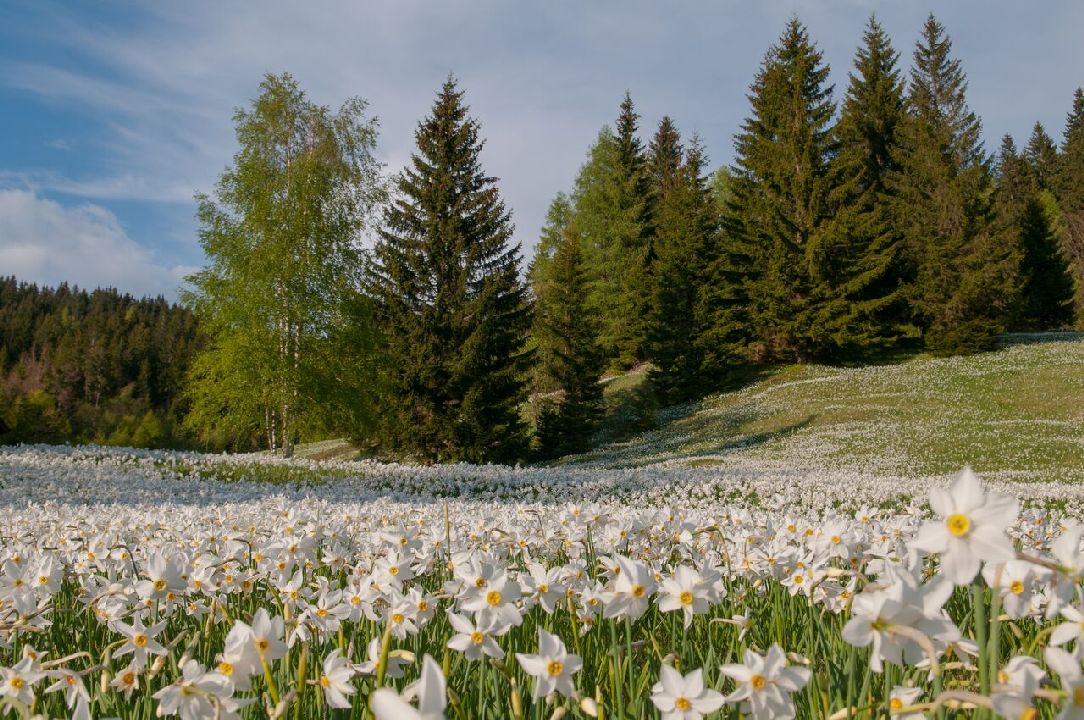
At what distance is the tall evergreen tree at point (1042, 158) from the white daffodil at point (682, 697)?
271 ft

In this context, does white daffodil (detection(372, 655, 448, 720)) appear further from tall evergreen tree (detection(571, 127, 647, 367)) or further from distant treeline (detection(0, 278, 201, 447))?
distant treeline (detection(0, 278, 201, 447))

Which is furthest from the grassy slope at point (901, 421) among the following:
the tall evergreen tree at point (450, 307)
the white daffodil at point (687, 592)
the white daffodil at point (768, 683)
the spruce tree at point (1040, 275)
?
the white daffodil at point (768, 683)

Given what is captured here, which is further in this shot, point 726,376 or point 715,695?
point 726,376

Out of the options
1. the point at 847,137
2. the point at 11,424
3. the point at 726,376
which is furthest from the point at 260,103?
the point at 847,137

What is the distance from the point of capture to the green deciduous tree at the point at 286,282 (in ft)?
76.6

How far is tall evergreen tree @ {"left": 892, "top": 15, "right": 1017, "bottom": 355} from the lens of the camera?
34.6 metres

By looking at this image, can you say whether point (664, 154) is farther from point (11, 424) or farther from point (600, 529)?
point (600, 529)

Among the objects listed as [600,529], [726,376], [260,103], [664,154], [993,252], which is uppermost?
[664,154]

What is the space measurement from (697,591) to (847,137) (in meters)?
47.9

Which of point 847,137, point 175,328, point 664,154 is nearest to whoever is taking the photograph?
point 847,137

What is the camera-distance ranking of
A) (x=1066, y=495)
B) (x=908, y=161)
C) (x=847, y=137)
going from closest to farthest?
1. (x=1066, y=495)
2. (x=908, y=161)
3. (x=847, y=137)

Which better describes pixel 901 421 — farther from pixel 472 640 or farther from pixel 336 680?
pixel 336 680

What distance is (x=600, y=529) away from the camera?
432 centimetres

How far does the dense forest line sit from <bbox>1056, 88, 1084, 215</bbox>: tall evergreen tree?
858cm
